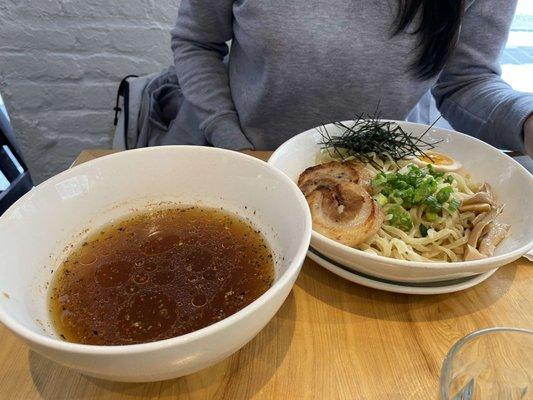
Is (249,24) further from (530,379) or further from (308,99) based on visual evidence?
(530,379)

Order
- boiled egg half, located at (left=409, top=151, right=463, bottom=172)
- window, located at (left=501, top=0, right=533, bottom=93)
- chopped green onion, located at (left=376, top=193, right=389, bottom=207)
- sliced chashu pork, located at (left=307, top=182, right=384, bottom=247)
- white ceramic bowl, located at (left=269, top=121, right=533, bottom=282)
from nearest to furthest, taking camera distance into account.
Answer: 1. white ceramic bowl, located at (left=269, top=121, right=533, bottom=282)
2. sliced chashu pork, located at (left=307, top=182, right=384, bottom=247)
3. chopped green onion, located at (left=376, top=193, right=389, bottom=207)
4. boiled egg half, located at (left=409, top=151, right=463, bottom=172)
5. window, located at (left=501, top=0, right=533, bottom=93)

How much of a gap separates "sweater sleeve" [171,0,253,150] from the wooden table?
2.49 feet

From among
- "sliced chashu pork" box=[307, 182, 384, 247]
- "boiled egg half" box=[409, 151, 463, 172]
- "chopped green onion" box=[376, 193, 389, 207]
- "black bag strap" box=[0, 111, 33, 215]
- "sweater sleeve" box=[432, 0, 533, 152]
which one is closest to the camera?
"sliced chashu pork" box=[307, 182, 384, 247]

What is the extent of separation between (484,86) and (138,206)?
4.22ft

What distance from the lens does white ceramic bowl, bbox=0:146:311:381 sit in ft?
1.42

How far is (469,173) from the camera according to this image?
3.72 ft

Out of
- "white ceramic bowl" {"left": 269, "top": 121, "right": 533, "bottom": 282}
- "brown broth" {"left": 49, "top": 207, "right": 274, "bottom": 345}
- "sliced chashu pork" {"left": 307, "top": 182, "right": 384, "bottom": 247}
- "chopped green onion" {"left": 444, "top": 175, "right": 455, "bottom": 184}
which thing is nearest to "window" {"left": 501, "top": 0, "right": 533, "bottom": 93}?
"white ceramic bowl" {"left": 269, "top": 121, "right": 533, "bottom": 282}

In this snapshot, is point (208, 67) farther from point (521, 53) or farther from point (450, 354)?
point (521, 53)

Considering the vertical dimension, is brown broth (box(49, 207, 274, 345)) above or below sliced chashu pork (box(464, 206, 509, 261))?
above

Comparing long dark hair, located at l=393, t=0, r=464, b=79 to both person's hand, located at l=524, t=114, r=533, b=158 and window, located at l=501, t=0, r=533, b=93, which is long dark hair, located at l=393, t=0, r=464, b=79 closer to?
person's hand, located at l=524, t=114, r=533, b=158

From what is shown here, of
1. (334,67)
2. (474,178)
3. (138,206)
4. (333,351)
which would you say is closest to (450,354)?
(333,351)

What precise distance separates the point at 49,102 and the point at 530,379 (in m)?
2.27

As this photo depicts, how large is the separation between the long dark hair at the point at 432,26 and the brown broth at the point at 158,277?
34.3 inches

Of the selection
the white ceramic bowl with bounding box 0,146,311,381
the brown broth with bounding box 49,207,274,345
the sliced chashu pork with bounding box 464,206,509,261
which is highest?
the white ceramic bowl with bounding box 0,146,311,381
